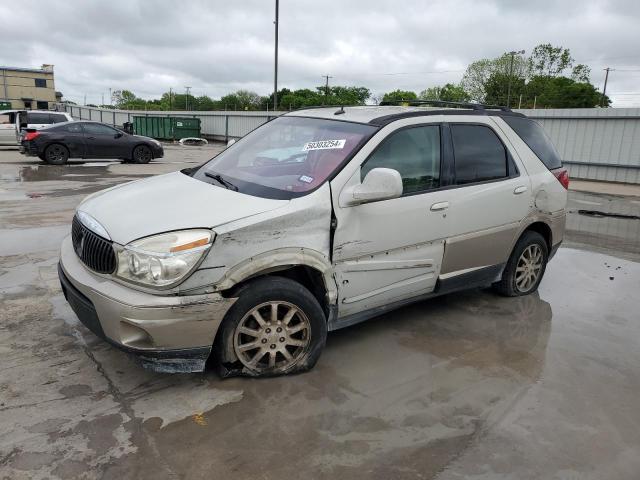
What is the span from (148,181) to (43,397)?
1.77 metres

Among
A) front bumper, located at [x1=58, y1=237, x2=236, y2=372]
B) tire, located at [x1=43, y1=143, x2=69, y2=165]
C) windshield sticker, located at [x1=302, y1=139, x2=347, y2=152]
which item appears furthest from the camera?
tire, located at [x1=43, y1=143, x2=69, y2=165]

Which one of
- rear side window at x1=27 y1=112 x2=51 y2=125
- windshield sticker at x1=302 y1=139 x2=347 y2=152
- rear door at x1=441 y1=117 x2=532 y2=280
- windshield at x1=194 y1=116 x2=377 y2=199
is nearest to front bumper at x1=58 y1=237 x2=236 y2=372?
windshield at x1=194 y1=116 x2=377 y2=199

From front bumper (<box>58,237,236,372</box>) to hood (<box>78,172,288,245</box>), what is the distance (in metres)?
0.34

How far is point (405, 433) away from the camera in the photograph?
2.90 m

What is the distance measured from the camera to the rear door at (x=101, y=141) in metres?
16.7

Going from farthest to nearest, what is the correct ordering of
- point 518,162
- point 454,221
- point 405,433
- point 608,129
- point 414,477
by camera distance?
point 608,129
point 518,162
point 454,221
point 405,433
point 414,477

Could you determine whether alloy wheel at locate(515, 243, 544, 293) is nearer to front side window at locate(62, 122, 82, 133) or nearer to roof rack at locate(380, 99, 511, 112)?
roof rack at locate(380, 99, 511, 112)

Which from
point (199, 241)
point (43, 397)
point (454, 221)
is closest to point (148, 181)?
point (199, 241)

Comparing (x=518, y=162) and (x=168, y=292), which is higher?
(x=518, y=162)

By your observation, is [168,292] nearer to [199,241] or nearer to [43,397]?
[199,241]

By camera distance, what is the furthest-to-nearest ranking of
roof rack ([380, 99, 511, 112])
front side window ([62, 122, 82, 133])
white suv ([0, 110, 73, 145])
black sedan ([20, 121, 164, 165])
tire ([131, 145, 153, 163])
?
white suv ([0, 110, 73, 145]) → tire ([131, 145, 153, 163]) → front side window ([62, 122, 82, 133]) → black sedan ([20, 121, 164, 165]) → roof rack ([380, 99, 511, 112])

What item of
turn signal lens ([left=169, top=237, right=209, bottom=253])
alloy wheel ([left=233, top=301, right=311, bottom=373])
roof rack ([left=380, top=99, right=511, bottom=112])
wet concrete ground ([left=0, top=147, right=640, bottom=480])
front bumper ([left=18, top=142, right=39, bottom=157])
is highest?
roof rack ([left=380, top=99, right=511, bottom=112])

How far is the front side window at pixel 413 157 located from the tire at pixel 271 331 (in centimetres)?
104

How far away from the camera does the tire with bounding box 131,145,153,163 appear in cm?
1773
